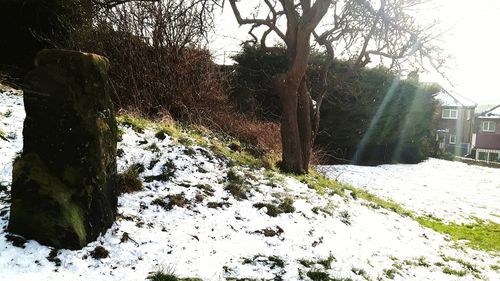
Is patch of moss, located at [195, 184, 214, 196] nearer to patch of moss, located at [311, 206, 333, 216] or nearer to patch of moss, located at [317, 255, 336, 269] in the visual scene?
patch of moss, located at [311, 206, 333, 216]

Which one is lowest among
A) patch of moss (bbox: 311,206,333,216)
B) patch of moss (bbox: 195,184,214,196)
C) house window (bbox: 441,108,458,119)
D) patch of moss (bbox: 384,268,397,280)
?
patch of moss (bbox: 384,268,397,280)

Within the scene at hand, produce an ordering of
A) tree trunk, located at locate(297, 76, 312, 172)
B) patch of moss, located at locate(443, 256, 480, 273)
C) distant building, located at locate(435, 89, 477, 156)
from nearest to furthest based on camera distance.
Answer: patch of moss, located at locate(443, 256, 480, 273) < tree trunk, located at locate(297, 76, 312, 172) < distant building, located at locate(435, 89, 477, 156)

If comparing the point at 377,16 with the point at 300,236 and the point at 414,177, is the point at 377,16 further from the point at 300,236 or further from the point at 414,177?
the point at 414,177

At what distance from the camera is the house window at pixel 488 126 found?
46938 millimetres

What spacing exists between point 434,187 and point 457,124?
3796 centimetres

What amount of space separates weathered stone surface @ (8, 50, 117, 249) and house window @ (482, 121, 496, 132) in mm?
53223

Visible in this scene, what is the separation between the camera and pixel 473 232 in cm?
822

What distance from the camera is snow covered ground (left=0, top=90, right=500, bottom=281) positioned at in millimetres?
3615

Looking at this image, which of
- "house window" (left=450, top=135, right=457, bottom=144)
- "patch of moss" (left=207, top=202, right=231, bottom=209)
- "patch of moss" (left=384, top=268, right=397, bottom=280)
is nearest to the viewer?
"patch of moss" (left=384, top=268, right=397, bottom=280)

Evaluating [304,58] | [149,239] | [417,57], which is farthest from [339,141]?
[149,239]

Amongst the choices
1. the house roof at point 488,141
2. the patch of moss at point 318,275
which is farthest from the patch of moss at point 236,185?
the house roof at point 488,141

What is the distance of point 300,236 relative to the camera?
17.1 ft

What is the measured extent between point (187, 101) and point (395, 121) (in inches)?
435

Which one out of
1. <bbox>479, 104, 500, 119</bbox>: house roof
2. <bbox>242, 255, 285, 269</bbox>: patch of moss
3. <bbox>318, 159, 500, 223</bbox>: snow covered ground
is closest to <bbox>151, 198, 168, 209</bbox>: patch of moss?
<bbox>242, 255, 285, 269</bbox>: patch of moss
